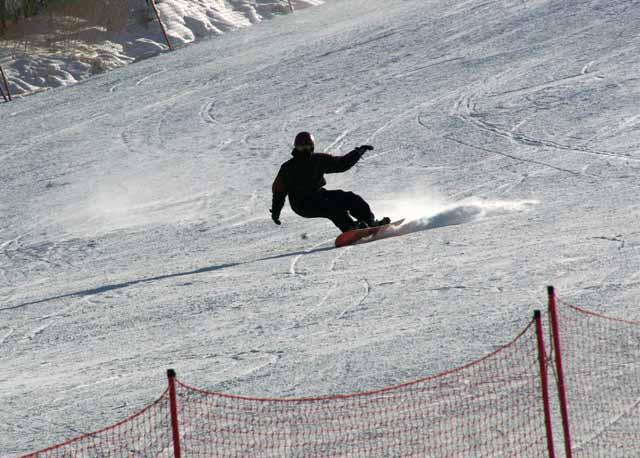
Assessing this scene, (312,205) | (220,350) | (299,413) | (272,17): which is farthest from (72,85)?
(299,413)

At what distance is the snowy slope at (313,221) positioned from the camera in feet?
27.2

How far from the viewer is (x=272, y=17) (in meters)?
32.5

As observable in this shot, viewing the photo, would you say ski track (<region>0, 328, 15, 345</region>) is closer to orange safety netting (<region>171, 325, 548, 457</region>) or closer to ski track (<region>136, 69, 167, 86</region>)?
orange safety netting (<region>171, 325, 548, 457</region>)

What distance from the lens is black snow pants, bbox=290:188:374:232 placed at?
1200cm

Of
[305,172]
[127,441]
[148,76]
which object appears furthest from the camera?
[148,76]

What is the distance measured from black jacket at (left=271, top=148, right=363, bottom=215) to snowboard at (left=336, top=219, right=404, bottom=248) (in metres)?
0.62

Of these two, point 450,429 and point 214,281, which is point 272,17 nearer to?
point 214,281

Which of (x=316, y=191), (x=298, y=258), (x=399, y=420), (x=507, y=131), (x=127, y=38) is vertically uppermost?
(x=127, y=38)

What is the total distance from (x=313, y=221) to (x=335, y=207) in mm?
1835

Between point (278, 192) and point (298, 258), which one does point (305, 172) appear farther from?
point (298, 258)

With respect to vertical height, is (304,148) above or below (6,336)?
above

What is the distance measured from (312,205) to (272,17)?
21376 mm

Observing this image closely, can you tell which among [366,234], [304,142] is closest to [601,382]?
[366,234]

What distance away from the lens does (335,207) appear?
12047 mm
